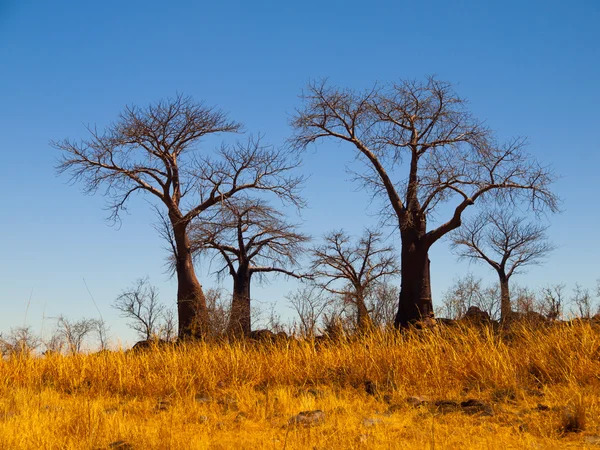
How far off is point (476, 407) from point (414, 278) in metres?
9.58

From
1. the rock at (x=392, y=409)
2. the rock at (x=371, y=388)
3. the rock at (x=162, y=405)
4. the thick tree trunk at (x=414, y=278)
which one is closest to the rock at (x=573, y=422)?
the rock at (x=392, y=409)

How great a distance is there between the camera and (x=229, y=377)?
7.38m

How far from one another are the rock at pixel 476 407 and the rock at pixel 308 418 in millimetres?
1291

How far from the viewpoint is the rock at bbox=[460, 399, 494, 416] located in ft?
17.2

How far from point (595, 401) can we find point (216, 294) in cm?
1463

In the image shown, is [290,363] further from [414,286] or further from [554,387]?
[414,286]

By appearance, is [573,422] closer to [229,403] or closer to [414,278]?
[229,403]

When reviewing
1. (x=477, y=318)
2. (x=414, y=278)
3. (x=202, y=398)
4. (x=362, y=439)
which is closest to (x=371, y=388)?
(x=202, y=398)

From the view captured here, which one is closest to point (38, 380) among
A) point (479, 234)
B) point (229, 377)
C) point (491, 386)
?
point (229, 377)

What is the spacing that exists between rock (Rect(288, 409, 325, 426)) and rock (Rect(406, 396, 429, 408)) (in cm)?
98

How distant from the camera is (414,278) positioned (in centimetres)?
1485

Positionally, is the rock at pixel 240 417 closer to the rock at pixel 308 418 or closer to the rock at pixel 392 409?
the rock at pixel 308 418

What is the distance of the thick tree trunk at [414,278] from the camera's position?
14.7 meters

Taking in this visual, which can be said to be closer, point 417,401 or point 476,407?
point 476,407
